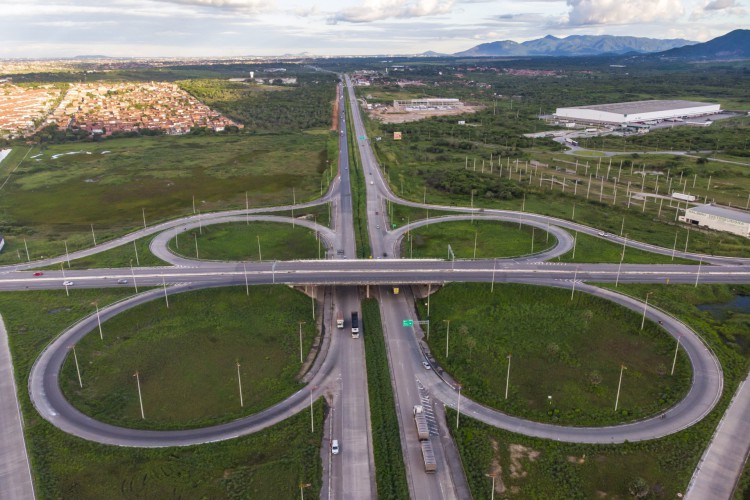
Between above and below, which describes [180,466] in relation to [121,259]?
below

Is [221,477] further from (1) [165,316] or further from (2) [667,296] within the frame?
(2) [667,296]

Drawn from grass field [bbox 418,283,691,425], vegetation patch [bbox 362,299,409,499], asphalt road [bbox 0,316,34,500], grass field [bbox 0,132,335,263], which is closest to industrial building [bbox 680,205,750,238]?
grass field [bbox 418,283,691,425]

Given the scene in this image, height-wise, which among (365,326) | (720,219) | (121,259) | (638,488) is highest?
(720,219)

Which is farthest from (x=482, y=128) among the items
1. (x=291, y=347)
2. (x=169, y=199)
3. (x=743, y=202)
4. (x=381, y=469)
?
(x=381, y=469)

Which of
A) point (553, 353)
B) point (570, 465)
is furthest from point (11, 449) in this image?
point (553, 353)

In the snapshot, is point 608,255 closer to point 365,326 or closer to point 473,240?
point 473,240

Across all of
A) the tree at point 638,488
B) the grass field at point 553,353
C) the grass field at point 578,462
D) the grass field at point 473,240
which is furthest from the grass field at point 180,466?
the grass field at point 473,240

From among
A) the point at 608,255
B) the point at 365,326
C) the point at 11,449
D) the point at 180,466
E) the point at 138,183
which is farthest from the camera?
the point at 138,183
